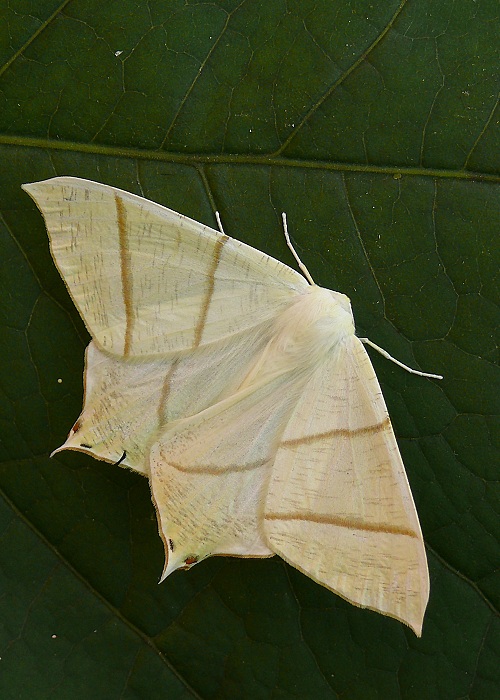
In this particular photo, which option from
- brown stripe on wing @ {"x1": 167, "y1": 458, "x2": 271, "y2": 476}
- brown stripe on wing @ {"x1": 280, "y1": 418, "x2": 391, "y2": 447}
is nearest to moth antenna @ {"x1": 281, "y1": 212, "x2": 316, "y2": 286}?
brown stripe on wing @ {"x1": 280, "y1": 418, "x2": 391, "y2": 447}

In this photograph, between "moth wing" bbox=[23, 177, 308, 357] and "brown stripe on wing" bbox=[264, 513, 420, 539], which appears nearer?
"brown stripe on wing" bbox=[264, 513, 420, 539]

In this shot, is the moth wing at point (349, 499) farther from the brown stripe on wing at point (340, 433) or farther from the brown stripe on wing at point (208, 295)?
the brown stripe on wing at point (208, 295)

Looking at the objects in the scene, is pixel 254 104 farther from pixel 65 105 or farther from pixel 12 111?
pixel 12 111

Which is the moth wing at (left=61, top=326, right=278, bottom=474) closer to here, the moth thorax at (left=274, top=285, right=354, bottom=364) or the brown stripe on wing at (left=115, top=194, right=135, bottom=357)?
the brown stripe on wing at (left=115, top=194, right=135, bottom=357)

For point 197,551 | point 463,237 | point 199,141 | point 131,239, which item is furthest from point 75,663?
point 463,237

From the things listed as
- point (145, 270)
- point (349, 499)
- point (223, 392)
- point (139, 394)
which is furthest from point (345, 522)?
point (145, 270)

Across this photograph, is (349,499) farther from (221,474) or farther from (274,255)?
(274,255)

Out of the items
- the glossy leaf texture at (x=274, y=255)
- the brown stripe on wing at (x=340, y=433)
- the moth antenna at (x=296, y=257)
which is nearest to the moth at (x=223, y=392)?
the brown stripe on wing at (x=340, y=433)
